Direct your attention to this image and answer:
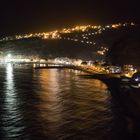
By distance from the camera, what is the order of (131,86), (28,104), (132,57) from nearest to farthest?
1. (28,104)
2. (131,86)
3. (132,57)

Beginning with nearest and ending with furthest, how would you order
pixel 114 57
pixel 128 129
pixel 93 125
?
pixel 128 129, pixel 93 125, pixel 114 57

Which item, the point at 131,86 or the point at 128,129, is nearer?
the point at 128,129

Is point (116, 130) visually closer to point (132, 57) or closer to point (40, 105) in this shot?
point (40, 105)

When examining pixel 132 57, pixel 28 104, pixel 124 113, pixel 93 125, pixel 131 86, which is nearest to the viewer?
pixel 93 125

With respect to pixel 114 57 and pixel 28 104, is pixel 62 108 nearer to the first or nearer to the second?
pixel 28 104

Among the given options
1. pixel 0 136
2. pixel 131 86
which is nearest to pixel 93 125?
pixel 0 136

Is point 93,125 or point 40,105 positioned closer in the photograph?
point 93,125

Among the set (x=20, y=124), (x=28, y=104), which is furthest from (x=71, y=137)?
(x=28, y=104)

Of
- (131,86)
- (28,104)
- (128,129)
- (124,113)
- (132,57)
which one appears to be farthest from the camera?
(132,57)
